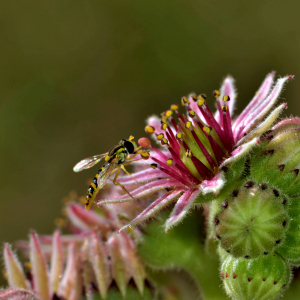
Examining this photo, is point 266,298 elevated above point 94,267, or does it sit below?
below

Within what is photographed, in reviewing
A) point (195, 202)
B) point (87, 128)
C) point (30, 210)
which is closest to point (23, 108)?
point (87, 128)

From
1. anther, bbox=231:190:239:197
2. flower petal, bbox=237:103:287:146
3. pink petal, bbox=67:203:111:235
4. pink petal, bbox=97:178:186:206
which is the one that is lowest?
anther, bbox=231:190:239:197

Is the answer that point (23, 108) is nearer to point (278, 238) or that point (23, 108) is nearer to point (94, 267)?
point (94, 267)

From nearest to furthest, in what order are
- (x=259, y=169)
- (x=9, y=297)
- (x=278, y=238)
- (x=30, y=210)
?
(x=278, y=238), (x=259, y=169), (x=9, y=297), (x=30, y=210)

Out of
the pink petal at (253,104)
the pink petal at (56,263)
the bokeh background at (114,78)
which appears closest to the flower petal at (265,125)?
the pink petal at (253,104)

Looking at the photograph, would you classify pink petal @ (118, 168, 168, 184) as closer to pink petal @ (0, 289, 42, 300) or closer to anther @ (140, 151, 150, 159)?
anther @ (140, 151, 150, 159)

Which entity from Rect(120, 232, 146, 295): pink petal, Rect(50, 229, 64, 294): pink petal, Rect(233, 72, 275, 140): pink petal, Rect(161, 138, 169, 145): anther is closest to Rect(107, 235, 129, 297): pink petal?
Rect(120, 232, 146, 295): pink petal

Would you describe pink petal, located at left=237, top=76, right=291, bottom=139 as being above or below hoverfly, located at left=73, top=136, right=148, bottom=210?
below

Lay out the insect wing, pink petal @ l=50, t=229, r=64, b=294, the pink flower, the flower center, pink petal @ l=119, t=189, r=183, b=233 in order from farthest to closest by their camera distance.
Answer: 1. pink petal @ l=50, t=229, r=64, b=294
2. the insect wing
3. the flower center
4. the pink flower
5. pink petal @ l=119, t=189, r=183, b=233
